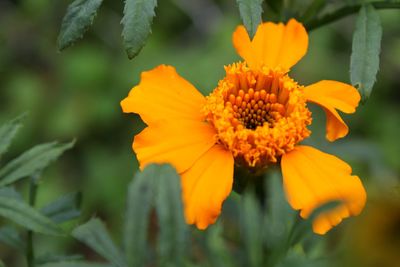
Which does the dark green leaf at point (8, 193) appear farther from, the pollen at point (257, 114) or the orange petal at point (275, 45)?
the orange petal at point (275, 45)

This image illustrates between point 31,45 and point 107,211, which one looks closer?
point 107,211

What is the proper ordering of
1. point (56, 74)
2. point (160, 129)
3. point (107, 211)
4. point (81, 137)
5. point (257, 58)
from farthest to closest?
point (56, 74) → point (81, 137) → point (107, 211) → point (257, 58) → point (160, 129)

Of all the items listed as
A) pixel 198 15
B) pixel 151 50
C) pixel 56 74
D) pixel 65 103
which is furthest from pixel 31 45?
pixel 198 15

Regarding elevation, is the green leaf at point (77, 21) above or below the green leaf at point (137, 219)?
above

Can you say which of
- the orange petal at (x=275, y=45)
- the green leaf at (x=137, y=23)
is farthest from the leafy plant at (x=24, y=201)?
the orange petal at (x=275, y=45)

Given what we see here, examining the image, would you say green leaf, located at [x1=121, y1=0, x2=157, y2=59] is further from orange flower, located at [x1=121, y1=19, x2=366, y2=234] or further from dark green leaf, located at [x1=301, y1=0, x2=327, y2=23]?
dark green leaf, located at [x1=301, y1=0, x2=327, y2=23]

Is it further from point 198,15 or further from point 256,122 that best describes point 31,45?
point 256,122
